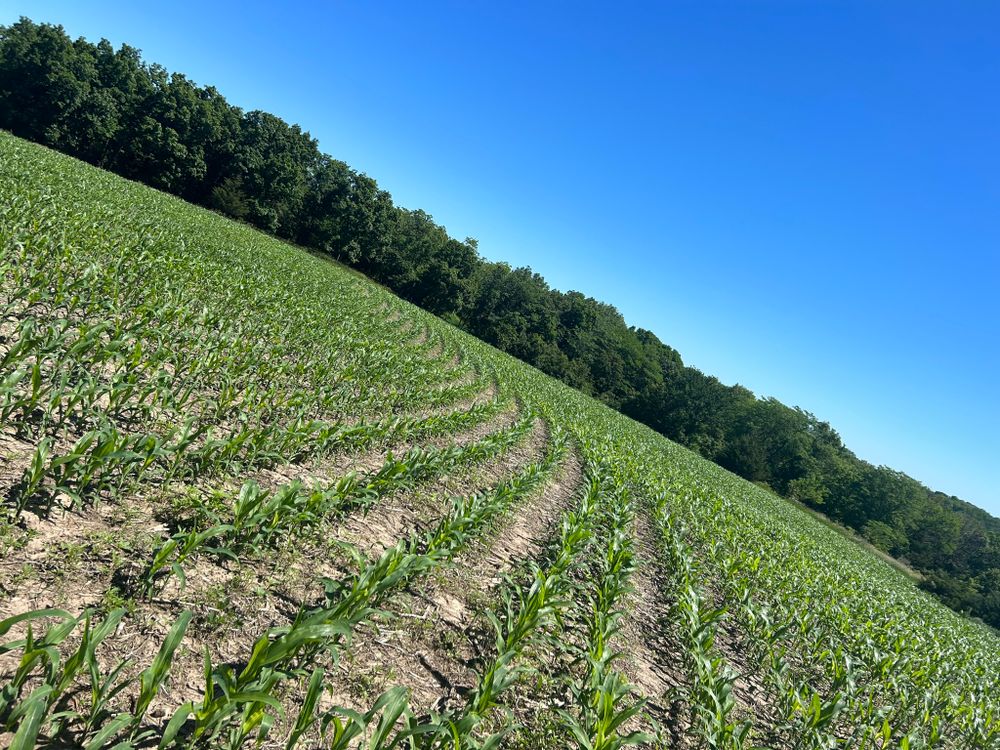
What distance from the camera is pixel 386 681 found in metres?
3.44

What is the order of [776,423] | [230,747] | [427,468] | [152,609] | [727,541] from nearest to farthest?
[230,747] < [152,609] < [427,468] < [727,541] < [776,423]

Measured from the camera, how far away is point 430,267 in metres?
67.4

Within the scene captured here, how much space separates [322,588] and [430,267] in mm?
66109

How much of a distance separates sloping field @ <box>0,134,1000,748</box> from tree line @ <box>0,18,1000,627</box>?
5387 centimetres

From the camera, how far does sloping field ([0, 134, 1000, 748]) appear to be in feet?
8.58

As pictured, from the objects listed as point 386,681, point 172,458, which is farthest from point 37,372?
point 386,681

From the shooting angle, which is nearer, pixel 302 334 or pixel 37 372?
pixel 37 372

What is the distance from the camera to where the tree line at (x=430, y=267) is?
2082 inches

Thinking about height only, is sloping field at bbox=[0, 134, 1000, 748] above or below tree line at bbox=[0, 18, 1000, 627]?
below

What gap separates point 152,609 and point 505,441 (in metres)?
8.25

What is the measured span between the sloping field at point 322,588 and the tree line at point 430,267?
53.9 meters

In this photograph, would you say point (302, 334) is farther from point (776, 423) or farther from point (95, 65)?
point (776, 423)

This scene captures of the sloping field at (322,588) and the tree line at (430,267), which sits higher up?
the tree line at (430,267)

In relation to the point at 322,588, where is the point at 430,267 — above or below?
above
